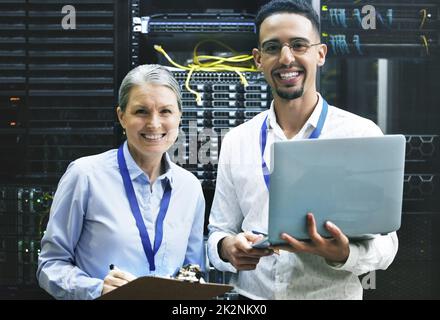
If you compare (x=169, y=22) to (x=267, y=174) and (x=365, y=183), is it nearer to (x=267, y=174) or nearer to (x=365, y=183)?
(x=267, y=174)

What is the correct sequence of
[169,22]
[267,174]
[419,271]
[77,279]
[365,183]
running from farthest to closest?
1. [419,271]
2. [169,22]
3. [267,174]
4. [77,279]
5. [365,183]

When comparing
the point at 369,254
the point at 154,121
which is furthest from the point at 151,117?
the point at 369,254

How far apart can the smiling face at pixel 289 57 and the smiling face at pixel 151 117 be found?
0.32 meters

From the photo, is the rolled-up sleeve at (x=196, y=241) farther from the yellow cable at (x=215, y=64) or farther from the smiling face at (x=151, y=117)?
the yellow cable at (x=215, y=64)

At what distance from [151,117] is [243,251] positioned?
480mm

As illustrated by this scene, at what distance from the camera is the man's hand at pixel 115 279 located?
1851 mm

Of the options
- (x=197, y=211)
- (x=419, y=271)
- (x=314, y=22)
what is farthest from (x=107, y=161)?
(x=419, y=271)

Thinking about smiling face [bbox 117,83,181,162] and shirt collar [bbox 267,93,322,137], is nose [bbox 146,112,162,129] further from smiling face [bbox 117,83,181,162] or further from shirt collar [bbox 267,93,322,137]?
shirt collar [bbox 267,93,322,137]

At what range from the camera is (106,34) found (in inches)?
109

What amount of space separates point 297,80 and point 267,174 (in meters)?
0.30

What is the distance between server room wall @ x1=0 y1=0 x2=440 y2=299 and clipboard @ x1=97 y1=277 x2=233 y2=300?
106 centimetres

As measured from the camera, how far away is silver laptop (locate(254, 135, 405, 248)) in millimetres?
1671

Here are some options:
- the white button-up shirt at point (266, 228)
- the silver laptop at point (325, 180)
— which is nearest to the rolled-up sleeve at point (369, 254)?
the white button-up shirt at point (266, 228)

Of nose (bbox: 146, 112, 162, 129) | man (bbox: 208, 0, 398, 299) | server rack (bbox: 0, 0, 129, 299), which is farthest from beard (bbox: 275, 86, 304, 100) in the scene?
server rack (bbox: 0, 0, 129, 299)
